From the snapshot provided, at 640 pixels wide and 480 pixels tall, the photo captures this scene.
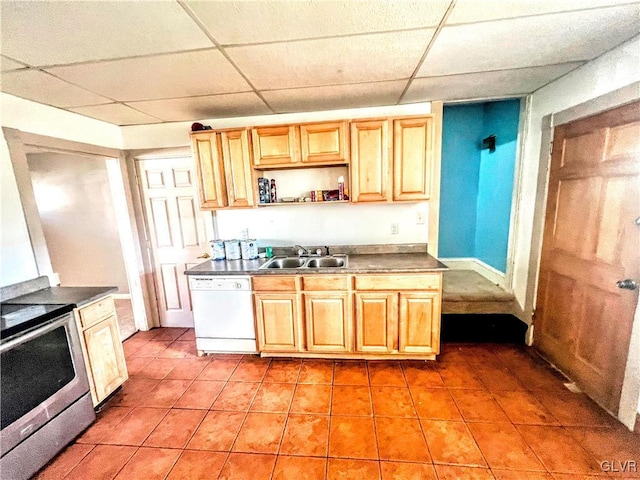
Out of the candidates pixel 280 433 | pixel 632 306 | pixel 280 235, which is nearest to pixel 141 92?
pixel 280 235

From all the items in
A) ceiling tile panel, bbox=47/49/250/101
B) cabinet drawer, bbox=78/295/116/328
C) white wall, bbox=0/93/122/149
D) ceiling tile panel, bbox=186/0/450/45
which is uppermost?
ceiling tile panel, bbox=47/49/250/101

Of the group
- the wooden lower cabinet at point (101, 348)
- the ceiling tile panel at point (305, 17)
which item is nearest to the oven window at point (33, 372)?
the wooden lower cabinet at point (101, 348)

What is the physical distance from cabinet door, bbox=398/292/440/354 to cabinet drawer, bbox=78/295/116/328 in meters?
2.38

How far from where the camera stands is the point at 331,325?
244 centimetres

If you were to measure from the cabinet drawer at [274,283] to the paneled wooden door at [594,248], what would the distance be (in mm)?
2265

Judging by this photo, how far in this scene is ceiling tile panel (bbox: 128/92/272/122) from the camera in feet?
7.64

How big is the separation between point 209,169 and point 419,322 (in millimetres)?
2454

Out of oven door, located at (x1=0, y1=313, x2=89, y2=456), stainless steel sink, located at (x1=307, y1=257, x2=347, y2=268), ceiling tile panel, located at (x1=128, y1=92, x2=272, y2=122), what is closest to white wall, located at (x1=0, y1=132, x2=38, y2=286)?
oven door, located at (x1=0, y1=313, x2=89, y2=456)

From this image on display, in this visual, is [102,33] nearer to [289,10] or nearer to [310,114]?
[289,10]

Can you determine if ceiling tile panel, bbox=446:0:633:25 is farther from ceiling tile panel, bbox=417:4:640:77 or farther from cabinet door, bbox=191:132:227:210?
cabinet door, bbox=191:132:227:210

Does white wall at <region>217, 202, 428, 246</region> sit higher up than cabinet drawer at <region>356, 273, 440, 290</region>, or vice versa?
white wall at <region>217, 202, 428, 246</region>

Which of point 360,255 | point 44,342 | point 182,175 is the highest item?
point 182,175

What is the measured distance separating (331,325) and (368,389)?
591mm

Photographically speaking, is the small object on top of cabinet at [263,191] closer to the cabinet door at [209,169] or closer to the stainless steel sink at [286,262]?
the cabinet door at [209,169]
